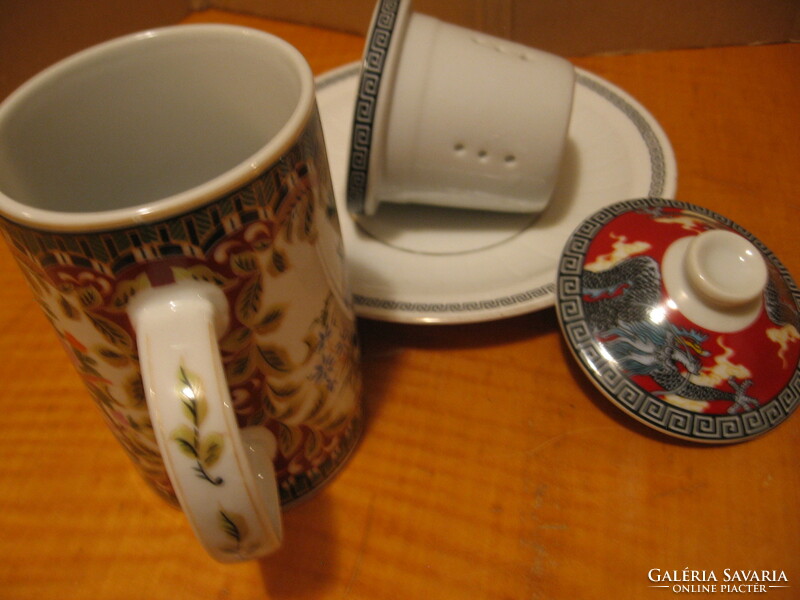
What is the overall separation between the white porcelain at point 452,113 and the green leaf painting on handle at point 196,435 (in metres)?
0.28

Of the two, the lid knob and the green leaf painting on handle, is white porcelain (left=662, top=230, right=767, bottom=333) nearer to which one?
the lid knob

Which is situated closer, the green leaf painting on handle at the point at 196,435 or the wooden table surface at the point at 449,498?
the green leaf painting on handle at the point at 196,435

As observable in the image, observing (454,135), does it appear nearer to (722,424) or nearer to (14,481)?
(722,424)

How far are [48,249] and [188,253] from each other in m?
0.06

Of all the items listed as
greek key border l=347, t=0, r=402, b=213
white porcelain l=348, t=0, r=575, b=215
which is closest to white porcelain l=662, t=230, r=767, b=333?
white porcelain l=348, t=0, r=575, b=215

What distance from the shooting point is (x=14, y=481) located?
0.43 metres

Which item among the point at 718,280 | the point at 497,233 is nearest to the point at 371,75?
the point at 497,233

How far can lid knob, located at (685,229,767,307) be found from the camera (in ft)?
1.26

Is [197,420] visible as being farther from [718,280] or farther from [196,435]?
[718,280]

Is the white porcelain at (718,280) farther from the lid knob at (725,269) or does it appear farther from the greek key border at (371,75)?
the greek key border at (371,75)

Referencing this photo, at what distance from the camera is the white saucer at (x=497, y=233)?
17.6 inches

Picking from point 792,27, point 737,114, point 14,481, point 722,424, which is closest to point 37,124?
point 14,481

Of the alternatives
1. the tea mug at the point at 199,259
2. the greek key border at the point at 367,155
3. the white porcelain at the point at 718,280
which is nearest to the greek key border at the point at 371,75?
the greek key border at the point at 367,155

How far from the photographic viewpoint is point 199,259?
0.25m
